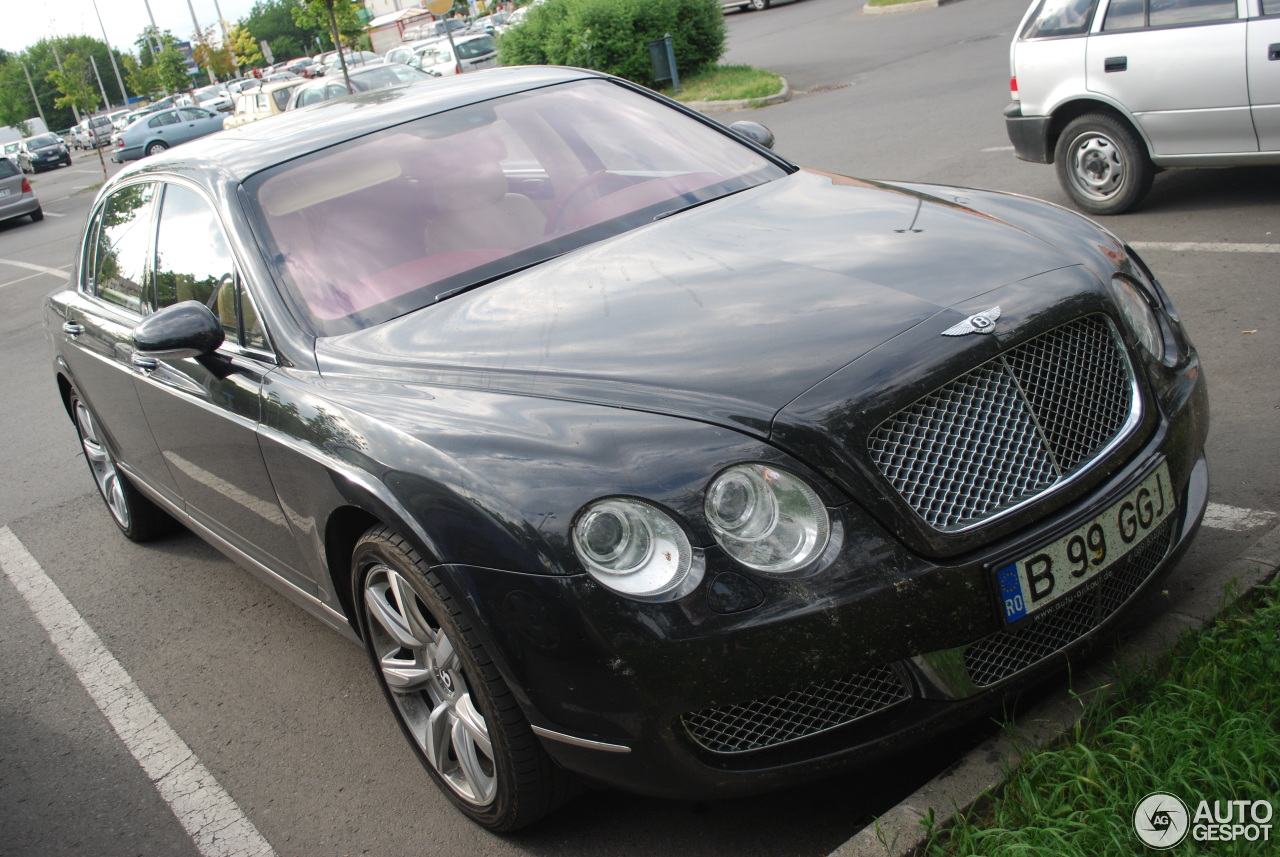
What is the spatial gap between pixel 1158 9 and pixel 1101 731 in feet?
18.8

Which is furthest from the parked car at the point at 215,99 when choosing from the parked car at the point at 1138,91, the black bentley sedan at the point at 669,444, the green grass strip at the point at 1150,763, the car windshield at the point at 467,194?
the green grass strip at the point at 1150,763

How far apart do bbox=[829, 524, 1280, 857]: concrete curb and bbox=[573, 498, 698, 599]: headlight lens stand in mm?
692

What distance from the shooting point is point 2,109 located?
105812mm

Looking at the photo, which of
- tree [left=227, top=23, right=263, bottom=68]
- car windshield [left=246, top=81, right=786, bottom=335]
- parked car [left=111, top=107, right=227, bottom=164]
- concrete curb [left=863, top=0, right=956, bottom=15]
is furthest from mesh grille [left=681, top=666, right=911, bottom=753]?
tree [left=227, top=23, right=263, bottom=68]

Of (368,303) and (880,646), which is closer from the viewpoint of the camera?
(880,646)

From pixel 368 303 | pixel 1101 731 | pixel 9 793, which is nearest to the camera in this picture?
pixel 1101 731

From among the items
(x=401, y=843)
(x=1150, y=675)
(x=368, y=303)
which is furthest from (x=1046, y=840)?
(x=368, y=303)

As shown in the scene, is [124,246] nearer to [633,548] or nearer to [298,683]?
[298,683]

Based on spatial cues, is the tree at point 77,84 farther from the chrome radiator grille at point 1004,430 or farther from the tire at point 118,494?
the chrome radiator grille at point 1004,430

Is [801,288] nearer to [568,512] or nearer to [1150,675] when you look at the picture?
[568,512]

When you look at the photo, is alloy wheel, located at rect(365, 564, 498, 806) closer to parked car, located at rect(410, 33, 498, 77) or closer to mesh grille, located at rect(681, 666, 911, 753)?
mesh grille, located at rect(681, 666, 911, 753)

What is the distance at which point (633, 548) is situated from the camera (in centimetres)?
224

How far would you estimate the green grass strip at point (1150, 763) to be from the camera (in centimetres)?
222

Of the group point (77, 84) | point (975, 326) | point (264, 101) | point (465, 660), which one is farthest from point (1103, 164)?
Answer: point (77, 84)
